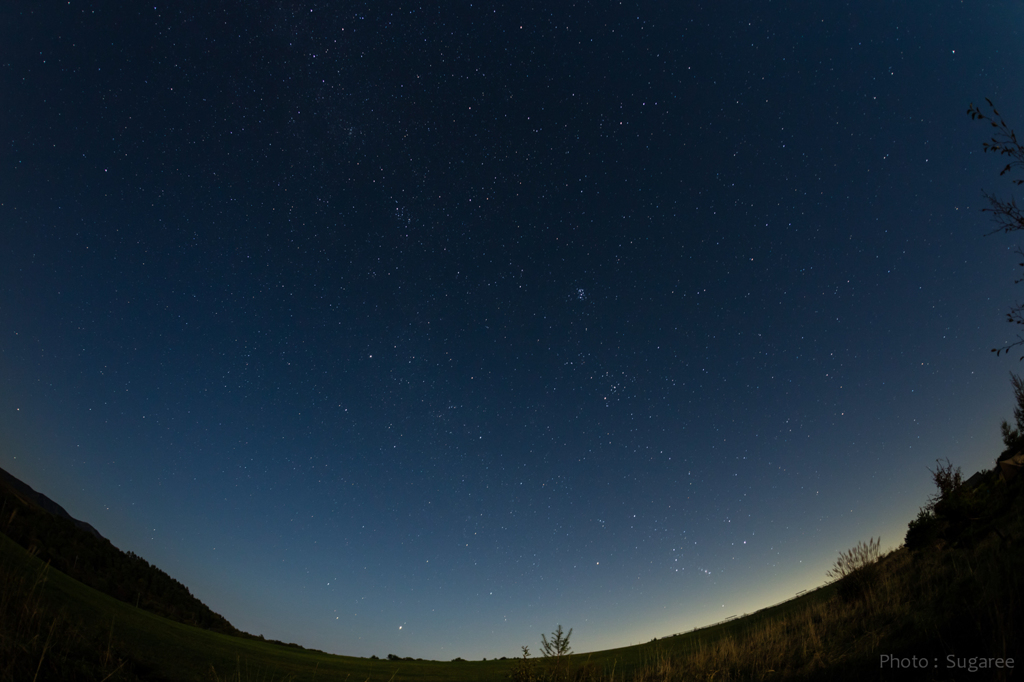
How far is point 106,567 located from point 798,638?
30.2m

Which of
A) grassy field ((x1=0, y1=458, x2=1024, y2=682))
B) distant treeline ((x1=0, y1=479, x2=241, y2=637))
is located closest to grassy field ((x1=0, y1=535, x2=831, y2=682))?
grassy field ((x1=0, y1=458, x2=1024, y2=682))

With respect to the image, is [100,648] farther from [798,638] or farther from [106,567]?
[106,567]

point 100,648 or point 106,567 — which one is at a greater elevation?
point 100,648

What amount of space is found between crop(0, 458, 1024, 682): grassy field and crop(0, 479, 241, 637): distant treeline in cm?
710

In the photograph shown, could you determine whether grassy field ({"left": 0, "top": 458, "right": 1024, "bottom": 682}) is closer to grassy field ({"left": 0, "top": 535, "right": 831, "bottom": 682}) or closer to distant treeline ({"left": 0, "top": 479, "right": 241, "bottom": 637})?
grassy field ({"left": 0, "top": 535, "right": 831, "bottom": 682})

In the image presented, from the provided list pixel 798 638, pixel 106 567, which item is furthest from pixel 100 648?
pixel 106 567

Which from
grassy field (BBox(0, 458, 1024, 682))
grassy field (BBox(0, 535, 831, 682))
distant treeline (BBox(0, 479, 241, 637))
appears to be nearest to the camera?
grassy field (BBox(0, 535, 831, 682))

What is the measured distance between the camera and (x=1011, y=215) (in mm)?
6602

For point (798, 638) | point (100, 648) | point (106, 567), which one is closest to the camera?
point (100, 648)

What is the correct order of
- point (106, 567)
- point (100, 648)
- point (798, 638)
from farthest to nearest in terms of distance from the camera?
1. point (106, 567)
2. point (798, 638)
3. point (100, 648)

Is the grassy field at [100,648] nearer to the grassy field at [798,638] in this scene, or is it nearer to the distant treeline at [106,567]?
the grassy field at [798,638]

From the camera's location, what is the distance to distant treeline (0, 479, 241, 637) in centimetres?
1797

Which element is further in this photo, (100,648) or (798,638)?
(798,638)

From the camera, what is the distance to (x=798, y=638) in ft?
32.9
